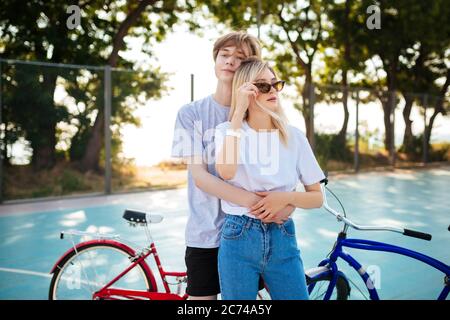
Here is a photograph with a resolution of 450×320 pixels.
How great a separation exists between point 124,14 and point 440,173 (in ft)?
29.9

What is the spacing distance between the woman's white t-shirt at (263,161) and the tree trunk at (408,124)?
16.8m

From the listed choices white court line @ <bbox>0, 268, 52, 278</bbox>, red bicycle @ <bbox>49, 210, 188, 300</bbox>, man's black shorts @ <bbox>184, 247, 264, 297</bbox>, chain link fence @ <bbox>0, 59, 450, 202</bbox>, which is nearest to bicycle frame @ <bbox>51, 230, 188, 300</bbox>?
red bicycle @ <bbox>49, 210, 188, 300</bbox>

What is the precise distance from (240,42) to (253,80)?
272 millimetres

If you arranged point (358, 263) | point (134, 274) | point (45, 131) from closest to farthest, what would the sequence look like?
point (358, 263) < point (134, 274) < point (45, 131)

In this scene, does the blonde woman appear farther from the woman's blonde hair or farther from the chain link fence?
the chain link fence

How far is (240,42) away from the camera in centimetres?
241

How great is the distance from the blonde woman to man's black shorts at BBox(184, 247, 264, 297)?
0.91 ft

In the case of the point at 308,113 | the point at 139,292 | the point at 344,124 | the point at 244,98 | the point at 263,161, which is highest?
the point at 308,113

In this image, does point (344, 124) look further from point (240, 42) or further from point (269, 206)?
point (269, 206)

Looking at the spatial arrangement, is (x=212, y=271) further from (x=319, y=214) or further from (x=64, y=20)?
(x=64, y=20)

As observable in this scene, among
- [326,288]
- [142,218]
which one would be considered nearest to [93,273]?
[142,218]

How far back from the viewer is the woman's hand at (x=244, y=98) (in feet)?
7.01

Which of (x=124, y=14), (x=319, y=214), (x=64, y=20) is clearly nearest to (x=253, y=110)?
(x=319, y=214)

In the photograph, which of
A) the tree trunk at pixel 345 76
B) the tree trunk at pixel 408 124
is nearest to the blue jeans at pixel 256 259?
the tree trunk at pixel 345 76
